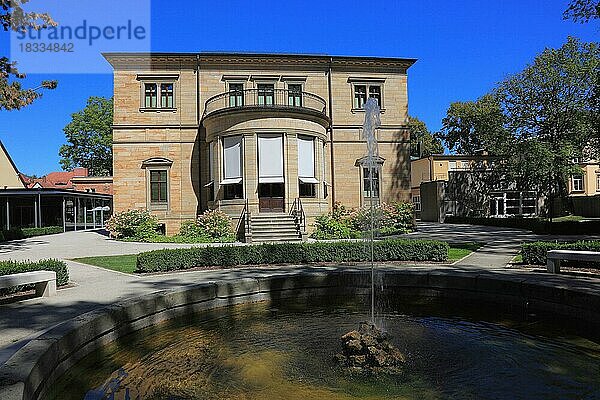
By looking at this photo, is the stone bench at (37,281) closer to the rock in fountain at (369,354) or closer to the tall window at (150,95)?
the rock in fountain at (369,354)

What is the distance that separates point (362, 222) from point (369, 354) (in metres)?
21.8

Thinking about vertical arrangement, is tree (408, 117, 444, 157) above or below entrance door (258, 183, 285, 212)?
above

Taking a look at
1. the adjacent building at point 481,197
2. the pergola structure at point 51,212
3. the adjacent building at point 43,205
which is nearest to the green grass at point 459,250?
the adjacent building at point 481,197

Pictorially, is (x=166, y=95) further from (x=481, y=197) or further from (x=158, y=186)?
(x=481, y=197)

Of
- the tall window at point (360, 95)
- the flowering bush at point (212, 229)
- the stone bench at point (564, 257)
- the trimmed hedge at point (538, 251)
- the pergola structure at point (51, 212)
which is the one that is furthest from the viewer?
the pergola structure at point (51, 212)

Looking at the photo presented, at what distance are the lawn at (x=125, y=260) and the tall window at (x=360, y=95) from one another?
15.7 m

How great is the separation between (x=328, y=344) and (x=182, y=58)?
26.7 metres

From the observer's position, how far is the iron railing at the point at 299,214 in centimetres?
2363

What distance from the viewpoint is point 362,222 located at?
90.3 feet

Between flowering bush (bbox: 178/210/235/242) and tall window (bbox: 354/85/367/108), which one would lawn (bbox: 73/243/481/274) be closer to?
flowering bush (bbox: 178/210/235/242)

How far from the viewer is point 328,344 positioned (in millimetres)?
6914

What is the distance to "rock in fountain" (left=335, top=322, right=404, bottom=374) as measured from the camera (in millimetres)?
5801

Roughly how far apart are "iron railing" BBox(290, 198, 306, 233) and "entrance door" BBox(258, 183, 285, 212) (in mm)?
819

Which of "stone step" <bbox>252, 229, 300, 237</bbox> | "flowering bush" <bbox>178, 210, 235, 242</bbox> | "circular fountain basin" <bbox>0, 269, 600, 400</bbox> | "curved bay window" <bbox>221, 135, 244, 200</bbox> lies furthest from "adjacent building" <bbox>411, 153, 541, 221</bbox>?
"circular fountain basin" <bbox>0, 269, 600, 400</bbox>
